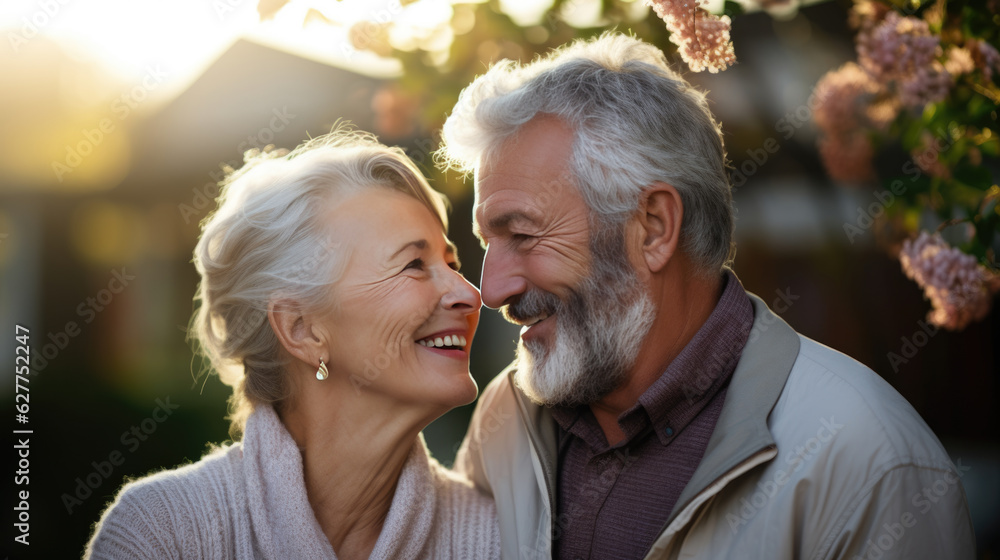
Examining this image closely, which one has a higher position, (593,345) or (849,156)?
(849,156)

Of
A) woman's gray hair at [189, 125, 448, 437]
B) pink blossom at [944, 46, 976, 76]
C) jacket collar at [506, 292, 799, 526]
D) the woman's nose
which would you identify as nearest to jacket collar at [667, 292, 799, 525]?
jacket collar at [506, 292, 799, 526]

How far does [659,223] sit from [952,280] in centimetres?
98

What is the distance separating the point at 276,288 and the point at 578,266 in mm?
985

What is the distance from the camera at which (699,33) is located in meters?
1.80

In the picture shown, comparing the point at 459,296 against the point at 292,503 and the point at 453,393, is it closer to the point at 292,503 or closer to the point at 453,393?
the point at 453,393

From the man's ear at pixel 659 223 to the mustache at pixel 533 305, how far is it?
1.02 feet

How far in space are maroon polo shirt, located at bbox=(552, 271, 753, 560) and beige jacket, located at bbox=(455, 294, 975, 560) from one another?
0.10 m

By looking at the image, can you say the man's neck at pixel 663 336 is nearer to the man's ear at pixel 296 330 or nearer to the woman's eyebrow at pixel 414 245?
the woman's eyebrow at pixel 414 245

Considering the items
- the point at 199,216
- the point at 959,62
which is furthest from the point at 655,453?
the point at 199,216

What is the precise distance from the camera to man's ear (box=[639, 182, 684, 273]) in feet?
6.91

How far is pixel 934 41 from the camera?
2.08 m

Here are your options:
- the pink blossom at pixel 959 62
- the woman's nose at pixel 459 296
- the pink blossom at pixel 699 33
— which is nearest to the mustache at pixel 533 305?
the woman's nose at pixel 459 296

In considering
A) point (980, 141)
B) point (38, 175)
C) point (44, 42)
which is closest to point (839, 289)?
point (980, 141)

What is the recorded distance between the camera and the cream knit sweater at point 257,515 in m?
1.99
